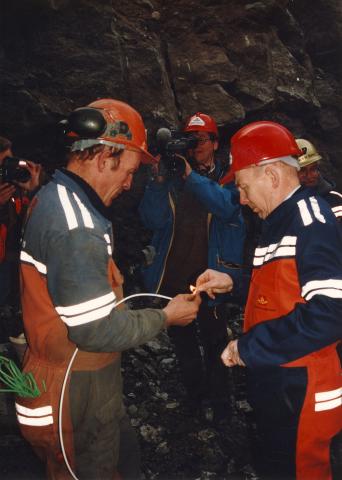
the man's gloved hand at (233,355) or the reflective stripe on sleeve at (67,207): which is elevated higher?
the reflective stripe on sleeve at (67,207)

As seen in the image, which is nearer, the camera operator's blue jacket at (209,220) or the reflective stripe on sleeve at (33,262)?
the reflective stripe on sleeve at (33,262)

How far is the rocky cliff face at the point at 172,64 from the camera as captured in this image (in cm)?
625

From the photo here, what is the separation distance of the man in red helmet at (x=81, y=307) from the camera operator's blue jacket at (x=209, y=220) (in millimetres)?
1576

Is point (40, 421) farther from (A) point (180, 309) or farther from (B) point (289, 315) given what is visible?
(B) point (289, 315)

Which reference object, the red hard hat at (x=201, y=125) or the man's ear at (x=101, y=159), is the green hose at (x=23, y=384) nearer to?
the man's ear at (x=101, y=159)

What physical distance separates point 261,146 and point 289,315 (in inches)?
36.3

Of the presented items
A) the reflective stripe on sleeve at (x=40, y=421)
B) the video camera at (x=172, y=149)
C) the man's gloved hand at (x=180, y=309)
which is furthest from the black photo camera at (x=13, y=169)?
the reflective stripe on sleeve at (x=40, y=421)

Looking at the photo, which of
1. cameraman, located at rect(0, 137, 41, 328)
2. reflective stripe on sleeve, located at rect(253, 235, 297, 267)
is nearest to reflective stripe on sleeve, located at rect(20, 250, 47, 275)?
reflective stripe on sleeve, located at rect(253, 235, 297, 267)

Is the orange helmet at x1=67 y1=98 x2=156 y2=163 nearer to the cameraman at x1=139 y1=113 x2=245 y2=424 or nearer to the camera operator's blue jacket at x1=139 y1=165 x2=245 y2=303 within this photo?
the camera operator's blue jacket at x1=139 y1=165 x2=245 y2=303

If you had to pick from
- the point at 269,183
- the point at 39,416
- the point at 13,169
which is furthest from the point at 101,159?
the point at 13,169

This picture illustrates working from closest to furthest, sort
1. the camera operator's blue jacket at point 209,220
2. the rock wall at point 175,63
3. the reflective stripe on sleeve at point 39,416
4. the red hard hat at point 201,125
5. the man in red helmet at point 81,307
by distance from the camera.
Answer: the man in red helmet at point 81,307, the reflective stripe on sleeve at point 39,416, the camera operator's blue jacket at point 209,220, the red hard hat at point 201,125, the rock wall at point 175,63

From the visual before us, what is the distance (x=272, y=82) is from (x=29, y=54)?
4.34 metres

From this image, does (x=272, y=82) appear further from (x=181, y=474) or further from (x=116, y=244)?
(x=181, y=474)

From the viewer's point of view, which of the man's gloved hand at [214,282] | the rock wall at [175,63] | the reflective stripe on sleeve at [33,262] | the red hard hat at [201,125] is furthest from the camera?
the rock wall at [175,63]
